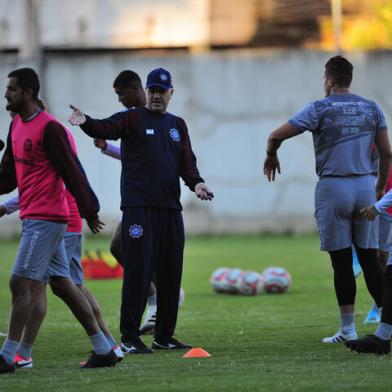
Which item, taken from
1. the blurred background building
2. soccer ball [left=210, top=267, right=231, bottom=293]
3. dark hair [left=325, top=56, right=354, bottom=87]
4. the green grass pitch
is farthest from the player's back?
the blurred background building

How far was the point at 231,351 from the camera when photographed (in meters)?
9.34

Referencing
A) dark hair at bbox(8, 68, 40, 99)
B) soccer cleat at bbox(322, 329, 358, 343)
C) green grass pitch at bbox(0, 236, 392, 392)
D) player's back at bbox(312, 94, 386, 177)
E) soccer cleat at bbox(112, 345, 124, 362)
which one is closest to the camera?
green grass pitch at bbox(0, 236, 392, 392)

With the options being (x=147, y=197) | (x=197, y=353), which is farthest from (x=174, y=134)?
(x=197, y=353)

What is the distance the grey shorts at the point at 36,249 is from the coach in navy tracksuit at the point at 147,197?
1.50 m

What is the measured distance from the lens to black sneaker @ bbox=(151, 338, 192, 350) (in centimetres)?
972

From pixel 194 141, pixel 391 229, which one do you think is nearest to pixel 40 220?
pixel 391 229

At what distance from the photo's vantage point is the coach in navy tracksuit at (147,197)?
9523 millimetres

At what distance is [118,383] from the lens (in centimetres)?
750

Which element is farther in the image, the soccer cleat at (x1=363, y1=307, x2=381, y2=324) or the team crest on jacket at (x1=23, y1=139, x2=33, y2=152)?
the soccer cleat at (x1=363, y1=307, x2=381, y2=324)

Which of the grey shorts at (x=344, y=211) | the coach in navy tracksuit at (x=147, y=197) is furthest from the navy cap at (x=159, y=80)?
the grey shorts at (x=344, y=211)

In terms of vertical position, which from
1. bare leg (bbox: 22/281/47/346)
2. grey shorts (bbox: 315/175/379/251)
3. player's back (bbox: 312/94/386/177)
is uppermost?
player's back (bbox: 312/94/386/177)

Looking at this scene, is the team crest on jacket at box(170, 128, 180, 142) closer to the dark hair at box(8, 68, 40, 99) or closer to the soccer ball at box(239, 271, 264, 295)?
the dark hair at box(8, 68, 40, 99)

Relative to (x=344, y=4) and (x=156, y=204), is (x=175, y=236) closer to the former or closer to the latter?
(x=156, y=204)

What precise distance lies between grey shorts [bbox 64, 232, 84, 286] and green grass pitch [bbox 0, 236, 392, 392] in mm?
617
